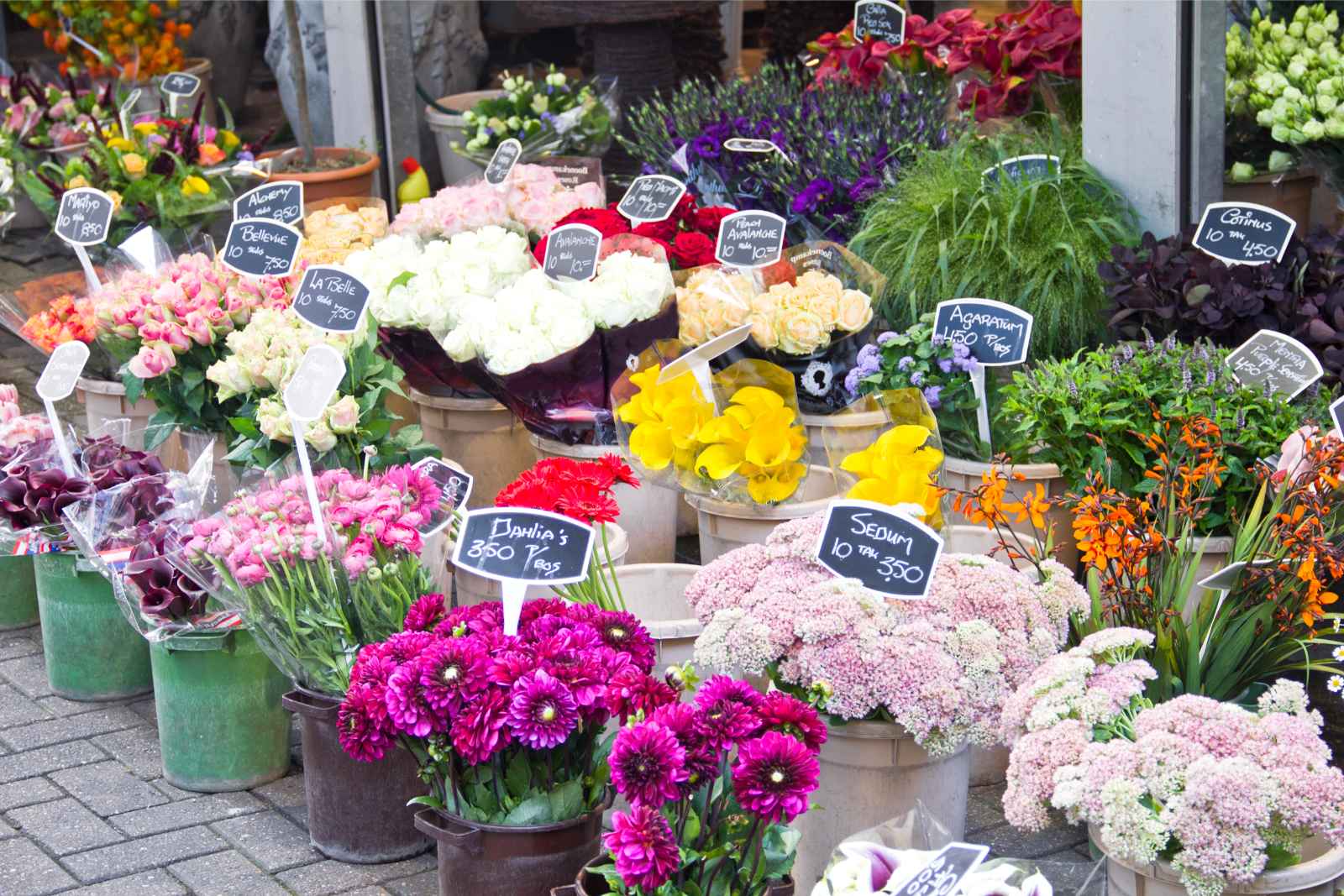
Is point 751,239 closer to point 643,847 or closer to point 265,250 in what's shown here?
point 265,250

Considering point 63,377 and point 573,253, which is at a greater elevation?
point 573,253

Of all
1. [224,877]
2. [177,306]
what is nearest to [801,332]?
[177,306]

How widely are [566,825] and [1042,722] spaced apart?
761 mm

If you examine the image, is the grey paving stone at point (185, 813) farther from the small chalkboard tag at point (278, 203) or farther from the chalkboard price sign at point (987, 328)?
the small chalkboard tag at point (278, 203)

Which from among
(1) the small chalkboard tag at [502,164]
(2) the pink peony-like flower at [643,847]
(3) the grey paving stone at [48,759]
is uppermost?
(1) the small chalkboard tag at [502,164]

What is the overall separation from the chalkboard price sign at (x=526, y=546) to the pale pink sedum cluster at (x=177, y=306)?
1.36m

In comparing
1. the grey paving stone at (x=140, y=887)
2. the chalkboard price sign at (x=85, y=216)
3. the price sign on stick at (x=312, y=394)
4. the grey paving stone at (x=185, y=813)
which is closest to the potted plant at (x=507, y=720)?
the price sign on stick at (x=312, y=394)

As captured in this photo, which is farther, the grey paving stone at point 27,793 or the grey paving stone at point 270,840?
the grey paving stone at point 27,793

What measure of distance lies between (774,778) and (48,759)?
6.73 ft

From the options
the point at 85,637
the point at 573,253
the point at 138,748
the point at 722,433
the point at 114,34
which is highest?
the point at 114,34

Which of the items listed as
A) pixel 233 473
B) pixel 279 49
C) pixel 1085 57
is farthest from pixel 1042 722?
pixel 279 49

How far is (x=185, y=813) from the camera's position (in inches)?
129

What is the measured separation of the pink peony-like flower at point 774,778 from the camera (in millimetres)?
2102

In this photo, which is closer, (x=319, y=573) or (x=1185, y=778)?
(x=1185, y=778)
